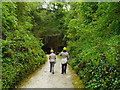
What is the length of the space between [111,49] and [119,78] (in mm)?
1812

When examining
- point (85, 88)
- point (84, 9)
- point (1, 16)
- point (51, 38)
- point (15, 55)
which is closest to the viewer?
point (85, 88)

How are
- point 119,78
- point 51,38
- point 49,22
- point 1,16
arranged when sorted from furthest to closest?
point 51,38, point 49,22, point 1,16, point 119,78

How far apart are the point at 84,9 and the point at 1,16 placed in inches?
253

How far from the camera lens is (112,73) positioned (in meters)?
5.30

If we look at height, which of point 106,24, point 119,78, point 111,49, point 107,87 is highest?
point 106,24

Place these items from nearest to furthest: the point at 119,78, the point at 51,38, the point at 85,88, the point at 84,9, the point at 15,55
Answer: the point at 119,78, the point at 85,88, the point at 15,55, the point at 84,9, the point at 51,38

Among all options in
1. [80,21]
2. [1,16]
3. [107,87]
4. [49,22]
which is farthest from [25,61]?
[49,22]

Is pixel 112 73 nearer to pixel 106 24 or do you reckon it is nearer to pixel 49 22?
pixel 106 24

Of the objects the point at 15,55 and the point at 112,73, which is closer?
the point at 112,73

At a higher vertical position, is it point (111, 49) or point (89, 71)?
point (111, 49)

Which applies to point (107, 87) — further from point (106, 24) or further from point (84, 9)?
point (84, 9)

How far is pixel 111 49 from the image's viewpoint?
6504 millimetres

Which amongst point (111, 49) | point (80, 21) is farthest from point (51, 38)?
point (111, 49)

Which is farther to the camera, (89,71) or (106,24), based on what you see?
(106,24)
